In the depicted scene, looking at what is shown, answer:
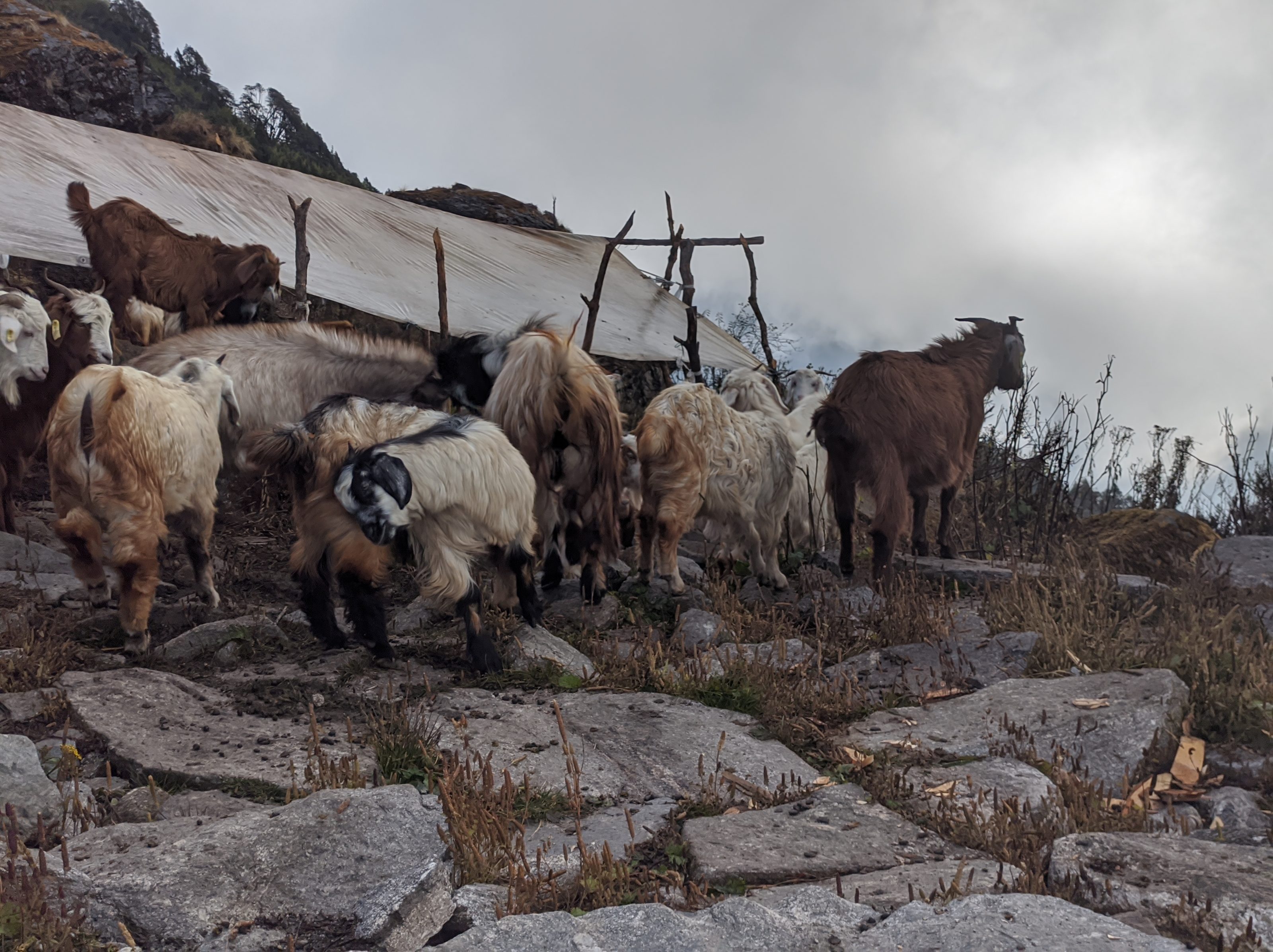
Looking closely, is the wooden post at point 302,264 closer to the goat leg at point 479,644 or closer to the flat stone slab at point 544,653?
the flat stone slab at point 544,653

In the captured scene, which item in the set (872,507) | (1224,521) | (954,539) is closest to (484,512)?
(872,507)

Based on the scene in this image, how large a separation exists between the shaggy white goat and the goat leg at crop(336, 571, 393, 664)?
290 mm

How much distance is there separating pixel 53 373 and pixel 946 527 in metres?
6.59

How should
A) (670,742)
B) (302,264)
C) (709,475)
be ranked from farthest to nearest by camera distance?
(302,264), (709,475), (670,742)

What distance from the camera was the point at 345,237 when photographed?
36.0 ft

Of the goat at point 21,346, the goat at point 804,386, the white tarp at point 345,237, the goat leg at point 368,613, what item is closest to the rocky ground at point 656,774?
the goat leg at point 368,613

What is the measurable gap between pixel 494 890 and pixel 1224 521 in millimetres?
8275

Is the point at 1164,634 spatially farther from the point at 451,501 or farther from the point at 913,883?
the point at 451,501

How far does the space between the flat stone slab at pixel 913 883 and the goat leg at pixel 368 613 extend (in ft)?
8.18

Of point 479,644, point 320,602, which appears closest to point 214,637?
point 320,602

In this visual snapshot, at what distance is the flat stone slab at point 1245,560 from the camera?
6.93 m

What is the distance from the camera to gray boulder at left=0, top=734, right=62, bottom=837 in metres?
3.32

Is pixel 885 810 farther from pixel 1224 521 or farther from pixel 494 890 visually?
pixel 1224 521

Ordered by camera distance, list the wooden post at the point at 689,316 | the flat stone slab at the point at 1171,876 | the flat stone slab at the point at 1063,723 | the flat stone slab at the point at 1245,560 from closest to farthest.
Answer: the flat stone slab at the point at 1171,876 < the flat stone slab at the point at 1063,723 < the flat stone slab at the point at 1245,560 < the wooden post at the point at 689,316
